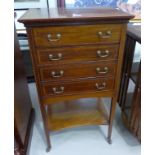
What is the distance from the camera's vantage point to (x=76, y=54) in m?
1.01

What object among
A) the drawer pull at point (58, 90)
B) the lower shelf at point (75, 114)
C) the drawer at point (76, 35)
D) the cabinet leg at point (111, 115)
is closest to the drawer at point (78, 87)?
the drawer pull at point (58, 90)

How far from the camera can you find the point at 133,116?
1325 mm

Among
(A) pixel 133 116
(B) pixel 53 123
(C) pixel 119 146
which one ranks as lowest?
(C) pixel 119 146

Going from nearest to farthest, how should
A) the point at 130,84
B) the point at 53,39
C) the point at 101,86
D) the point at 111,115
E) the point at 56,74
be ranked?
the point at 53,39 → the point at 56,74 → the point at 101,86 → the point at 111,115 → the point at 130,84

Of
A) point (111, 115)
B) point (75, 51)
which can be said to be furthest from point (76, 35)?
point (111, 115)

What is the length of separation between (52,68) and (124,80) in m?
0.68

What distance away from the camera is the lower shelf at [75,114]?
1.41m

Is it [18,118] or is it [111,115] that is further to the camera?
[111,115]

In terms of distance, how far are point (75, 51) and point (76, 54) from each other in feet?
0.06

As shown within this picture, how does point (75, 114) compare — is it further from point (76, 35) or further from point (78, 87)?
point (76, 35)

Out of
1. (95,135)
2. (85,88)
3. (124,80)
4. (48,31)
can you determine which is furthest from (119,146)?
(48,31)

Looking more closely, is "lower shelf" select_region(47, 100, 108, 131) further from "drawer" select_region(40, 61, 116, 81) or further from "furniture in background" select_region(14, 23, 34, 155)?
"drawer" select_region(40, 61, 116, 81)

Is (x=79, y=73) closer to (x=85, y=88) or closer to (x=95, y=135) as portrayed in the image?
(x=85, y=88)
